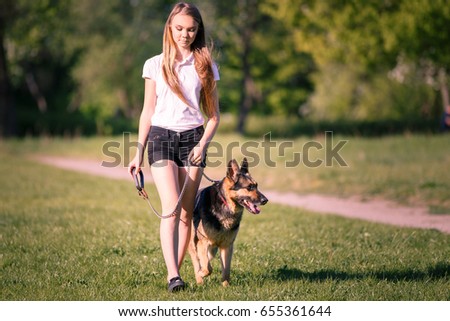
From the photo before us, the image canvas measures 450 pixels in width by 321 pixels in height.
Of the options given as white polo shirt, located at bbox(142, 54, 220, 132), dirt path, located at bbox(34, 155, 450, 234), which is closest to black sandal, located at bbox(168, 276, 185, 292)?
white polo shirt, located at bbox(142, 54, 220, 132)

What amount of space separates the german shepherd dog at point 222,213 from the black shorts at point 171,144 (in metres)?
0.39

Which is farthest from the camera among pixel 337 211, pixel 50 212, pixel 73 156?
pixel 73 156

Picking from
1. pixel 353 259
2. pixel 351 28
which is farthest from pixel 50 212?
pixel 351 28

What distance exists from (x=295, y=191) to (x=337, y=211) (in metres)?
3.52

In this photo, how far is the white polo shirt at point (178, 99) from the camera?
6387mm

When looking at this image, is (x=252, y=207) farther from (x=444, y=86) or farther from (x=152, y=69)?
(x=444, y=86)

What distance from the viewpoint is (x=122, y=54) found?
45969 millimetres

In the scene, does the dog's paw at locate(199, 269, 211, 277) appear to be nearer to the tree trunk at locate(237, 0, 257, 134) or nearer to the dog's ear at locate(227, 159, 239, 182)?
the dog's ear at locate(227, 159, 239, 182)

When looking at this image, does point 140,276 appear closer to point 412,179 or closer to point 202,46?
point 202,46

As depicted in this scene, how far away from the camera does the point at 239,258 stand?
27.2ft

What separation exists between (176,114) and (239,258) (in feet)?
8.36

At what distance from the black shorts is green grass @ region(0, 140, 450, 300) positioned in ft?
4.07

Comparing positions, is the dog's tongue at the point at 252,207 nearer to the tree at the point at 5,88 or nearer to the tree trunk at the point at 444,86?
the tree trunk at the point at 444,86

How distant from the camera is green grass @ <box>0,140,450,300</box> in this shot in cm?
662
